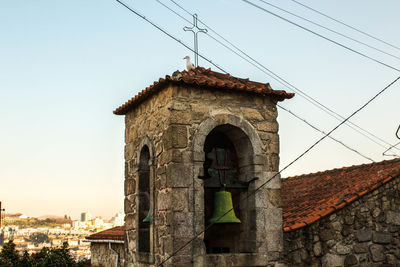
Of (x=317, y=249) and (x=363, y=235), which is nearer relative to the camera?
(x=317, y=249)

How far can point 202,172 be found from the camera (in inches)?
235

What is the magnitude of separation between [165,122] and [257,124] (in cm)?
131

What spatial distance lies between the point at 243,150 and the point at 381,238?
9.58 ft

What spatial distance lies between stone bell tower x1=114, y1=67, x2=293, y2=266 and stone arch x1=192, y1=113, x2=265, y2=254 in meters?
0.01

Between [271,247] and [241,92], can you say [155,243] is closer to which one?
[271,247]

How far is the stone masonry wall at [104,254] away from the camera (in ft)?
33.6

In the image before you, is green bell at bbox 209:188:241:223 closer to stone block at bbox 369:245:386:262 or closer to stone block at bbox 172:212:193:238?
stone block at bbox 172:212:193:238

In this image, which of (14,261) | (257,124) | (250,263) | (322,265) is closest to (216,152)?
(257,124)

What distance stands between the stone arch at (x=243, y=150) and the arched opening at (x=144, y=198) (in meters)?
1.00

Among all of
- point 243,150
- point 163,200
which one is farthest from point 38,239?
point 243,150

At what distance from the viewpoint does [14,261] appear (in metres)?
11.4

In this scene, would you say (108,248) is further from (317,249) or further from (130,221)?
(317,249)

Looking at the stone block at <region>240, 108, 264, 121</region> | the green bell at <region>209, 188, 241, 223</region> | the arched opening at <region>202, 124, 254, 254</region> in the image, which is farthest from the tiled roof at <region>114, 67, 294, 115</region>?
the green bell at <region>209, 188, 241, 223</region>

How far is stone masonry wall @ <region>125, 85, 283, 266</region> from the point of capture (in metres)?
5.76
